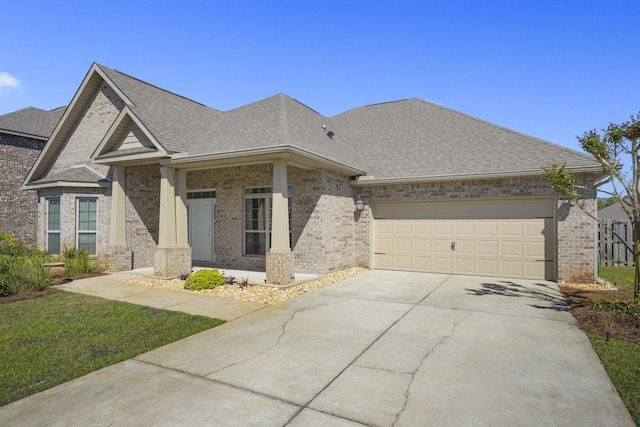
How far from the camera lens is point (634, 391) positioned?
384 cm

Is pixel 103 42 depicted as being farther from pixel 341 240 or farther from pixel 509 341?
pixel 509 341

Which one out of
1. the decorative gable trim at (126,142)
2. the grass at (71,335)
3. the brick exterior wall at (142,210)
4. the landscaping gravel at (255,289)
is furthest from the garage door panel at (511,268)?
the brick exterior wall at (142,210)

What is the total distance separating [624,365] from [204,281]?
839 cm

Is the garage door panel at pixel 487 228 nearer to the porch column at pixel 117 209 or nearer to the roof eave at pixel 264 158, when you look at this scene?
the roof eave at pixel 264 158

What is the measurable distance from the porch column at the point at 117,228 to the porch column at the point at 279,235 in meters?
6.22

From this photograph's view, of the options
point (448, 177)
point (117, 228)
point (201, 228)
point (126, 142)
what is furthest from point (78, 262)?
point (448, 177)

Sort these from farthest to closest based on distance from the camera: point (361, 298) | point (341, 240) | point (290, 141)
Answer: point (341, 240) → point (290, 141) → point (361, 298)

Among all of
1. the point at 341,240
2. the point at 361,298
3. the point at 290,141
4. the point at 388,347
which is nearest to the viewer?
the point at 388,347

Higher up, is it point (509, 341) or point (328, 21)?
point (328, 21)

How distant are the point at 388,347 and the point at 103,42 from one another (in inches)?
457

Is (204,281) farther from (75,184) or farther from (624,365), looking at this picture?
(624,365)

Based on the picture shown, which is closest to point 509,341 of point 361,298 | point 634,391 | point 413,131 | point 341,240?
point 634,391

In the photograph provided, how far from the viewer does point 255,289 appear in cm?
915

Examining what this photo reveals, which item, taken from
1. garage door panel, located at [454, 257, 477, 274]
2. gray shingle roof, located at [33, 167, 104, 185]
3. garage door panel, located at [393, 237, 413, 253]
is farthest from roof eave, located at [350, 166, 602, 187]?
gray shingle roof, located at [33, 167, 104, 185]
